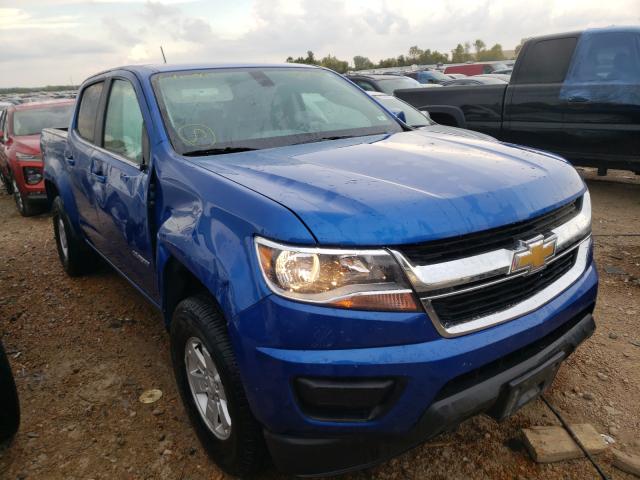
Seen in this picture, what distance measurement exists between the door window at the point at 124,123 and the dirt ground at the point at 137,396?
49.9 inches

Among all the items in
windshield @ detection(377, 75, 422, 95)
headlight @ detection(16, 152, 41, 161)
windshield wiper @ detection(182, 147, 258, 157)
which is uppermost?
windshield @ detection(377, 75, 422, 95)

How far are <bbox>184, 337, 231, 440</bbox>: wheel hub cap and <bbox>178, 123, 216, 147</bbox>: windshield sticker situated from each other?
0.96 metres

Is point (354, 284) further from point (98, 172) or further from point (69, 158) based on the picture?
point (69, 158)

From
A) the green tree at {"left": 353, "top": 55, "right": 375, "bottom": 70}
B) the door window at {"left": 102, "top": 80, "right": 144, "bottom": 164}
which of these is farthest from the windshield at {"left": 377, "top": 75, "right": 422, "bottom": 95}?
the green tree at {"left": 353, "top": 55, "right": 375, "bottom": 70}

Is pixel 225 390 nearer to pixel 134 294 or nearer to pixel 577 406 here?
pixel 577 406

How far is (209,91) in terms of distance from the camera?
2855 mm

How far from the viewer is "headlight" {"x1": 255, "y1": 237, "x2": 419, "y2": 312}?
1613 millimetres

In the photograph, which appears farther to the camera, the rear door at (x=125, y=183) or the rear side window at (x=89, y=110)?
the rear side window at (x=89, y=110)

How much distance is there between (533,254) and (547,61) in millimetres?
5491

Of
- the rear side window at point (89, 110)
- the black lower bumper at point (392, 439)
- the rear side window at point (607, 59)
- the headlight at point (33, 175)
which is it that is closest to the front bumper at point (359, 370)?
the black lower bumper at point (392, 439)

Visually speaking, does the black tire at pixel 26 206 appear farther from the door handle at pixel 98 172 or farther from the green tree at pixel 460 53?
the green tree at pixel 460 53

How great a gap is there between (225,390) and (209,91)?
1691 mm

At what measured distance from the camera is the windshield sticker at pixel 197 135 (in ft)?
8.29

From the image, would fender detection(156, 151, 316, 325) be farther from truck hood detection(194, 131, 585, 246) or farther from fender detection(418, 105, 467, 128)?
fender detection(418, 105, 467, 128)
